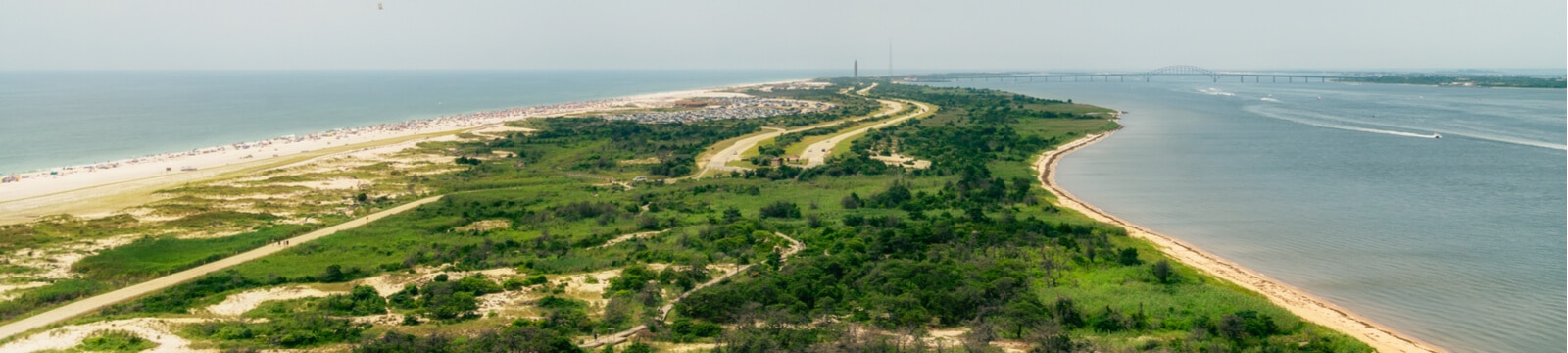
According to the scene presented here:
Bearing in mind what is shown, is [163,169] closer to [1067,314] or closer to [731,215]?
[731,215]

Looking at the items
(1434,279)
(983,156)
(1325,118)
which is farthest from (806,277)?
(1325,118)

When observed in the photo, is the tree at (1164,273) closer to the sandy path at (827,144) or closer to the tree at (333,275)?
the tree at (333,275)

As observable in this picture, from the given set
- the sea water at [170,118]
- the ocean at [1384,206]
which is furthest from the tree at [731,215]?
the sea water at [170,118]

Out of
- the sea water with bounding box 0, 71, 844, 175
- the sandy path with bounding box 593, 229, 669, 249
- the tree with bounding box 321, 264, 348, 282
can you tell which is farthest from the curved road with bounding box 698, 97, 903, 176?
the sea water with bounding box 0, 71, 844, 175

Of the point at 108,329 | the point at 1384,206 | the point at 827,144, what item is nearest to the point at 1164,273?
the point at 1384,206

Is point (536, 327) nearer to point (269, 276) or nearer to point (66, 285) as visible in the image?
point (269, 276)
